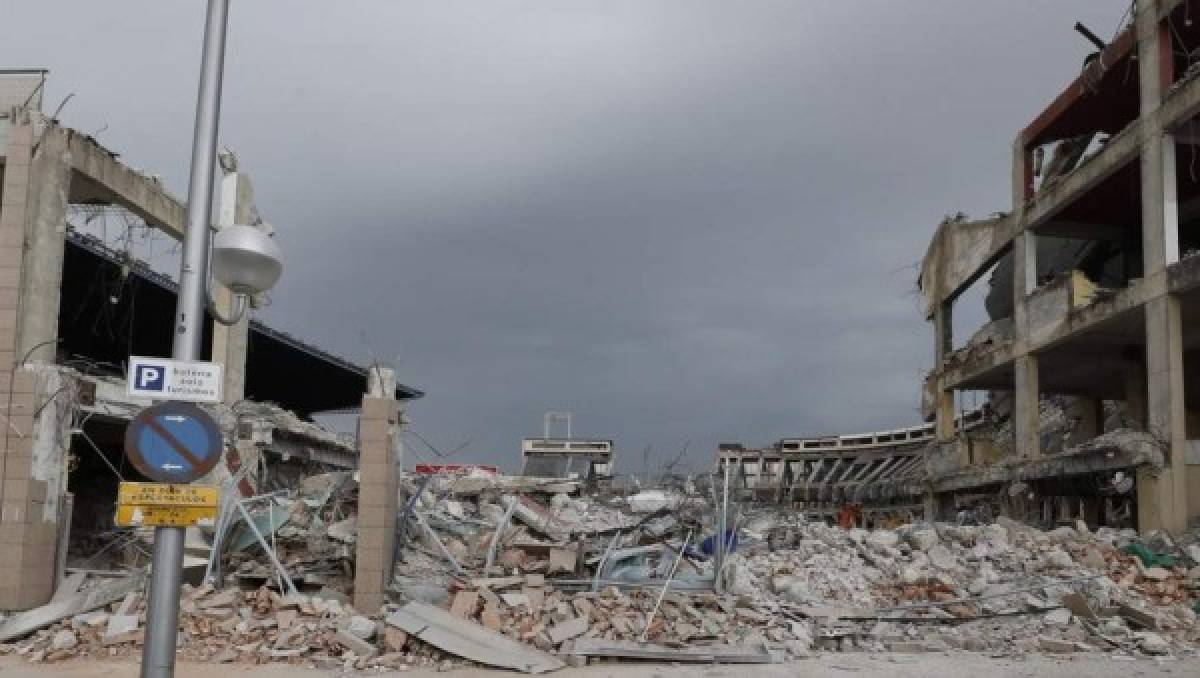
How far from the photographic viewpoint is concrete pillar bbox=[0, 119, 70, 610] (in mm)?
13914

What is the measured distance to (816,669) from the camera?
11.5 m

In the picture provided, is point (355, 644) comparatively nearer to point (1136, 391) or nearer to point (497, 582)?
point (497, 582)

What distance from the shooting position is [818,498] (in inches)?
1981

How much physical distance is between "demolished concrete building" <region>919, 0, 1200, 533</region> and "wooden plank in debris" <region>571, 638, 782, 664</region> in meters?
13.4

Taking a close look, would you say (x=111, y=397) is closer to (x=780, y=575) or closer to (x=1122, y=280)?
(x=780, y=575)

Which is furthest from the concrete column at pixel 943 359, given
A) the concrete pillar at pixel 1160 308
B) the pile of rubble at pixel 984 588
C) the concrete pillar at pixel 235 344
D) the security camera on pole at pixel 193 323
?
the security camera on pole at pixel 193 323

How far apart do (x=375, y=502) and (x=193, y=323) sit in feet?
23.0

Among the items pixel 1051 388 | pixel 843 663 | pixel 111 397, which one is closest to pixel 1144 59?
pixel 1051 388

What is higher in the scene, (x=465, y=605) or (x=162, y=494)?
(x=162, y=494)

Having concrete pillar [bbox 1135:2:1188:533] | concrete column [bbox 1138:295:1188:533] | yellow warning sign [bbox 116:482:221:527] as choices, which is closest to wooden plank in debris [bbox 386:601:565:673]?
yellow warning sign [bbox 116:482:221:527]

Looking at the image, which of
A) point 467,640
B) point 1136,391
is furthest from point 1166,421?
point 467,640

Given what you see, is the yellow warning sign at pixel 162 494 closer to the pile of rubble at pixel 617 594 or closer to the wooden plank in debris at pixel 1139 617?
the pile of rubble at pixel 617 594

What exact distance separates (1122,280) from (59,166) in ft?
90.2

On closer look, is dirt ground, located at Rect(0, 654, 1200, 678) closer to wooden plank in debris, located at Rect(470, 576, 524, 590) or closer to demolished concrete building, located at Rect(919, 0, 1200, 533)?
wooden plank in debris, located at Rect(470, 576, 524, 590)
